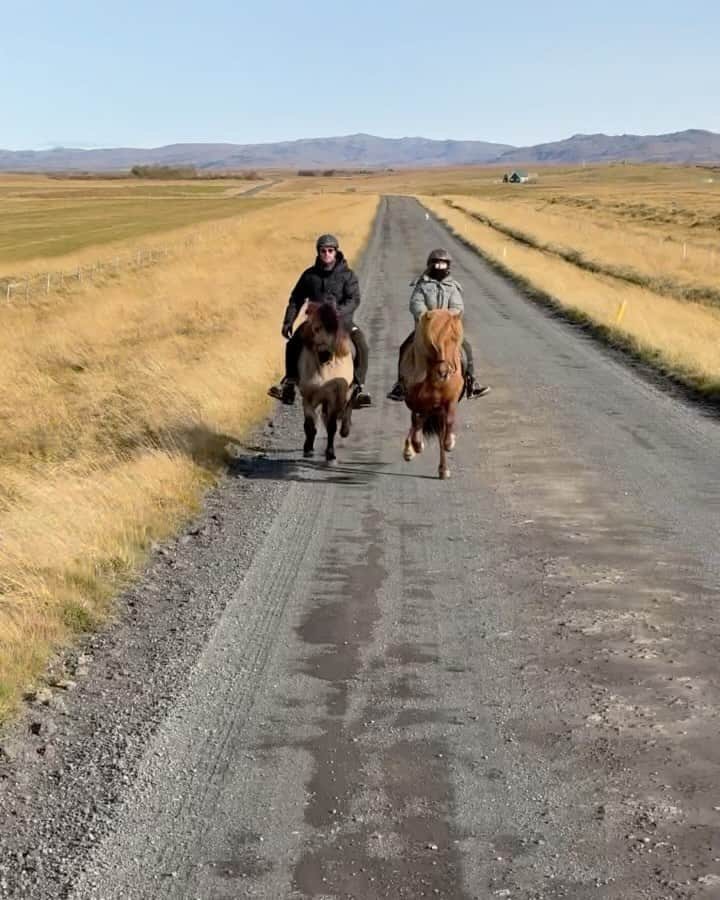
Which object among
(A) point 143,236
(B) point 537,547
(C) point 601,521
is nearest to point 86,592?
(B) point 537,547

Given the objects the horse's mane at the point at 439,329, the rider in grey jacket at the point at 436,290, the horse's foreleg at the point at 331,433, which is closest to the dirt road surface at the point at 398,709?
the horse's foreleg at the point at 331,433

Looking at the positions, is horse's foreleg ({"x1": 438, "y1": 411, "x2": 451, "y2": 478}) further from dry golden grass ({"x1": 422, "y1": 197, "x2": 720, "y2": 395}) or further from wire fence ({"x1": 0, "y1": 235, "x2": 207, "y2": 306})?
wire fence ({"x1": 0, "y1": 235, "x2": 207, "y2": 306})

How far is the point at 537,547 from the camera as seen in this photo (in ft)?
29.1

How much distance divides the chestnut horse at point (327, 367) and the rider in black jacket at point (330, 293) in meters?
0.15

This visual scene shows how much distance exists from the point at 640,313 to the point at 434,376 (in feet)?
57.0

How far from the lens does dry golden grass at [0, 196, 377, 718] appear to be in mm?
7500

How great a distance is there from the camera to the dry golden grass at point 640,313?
19438 mm

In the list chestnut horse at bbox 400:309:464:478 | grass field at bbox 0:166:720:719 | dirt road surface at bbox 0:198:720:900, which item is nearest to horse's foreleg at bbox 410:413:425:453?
chestnut horse at bbox 400:309:464:478

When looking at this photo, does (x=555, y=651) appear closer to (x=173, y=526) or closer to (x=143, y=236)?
(x=173, y=526)

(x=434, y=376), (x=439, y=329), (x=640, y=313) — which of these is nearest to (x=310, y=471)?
(x=434, y=376)

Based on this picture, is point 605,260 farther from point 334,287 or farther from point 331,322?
point 331,322

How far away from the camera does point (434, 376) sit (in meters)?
10.9

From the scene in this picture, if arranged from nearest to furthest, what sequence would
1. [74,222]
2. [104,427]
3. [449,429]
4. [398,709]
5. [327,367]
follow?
[398,709]
[449,429]
[327,367]
[104,427]
[74,222]

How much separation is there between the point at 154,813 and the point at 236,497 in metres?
6.07
